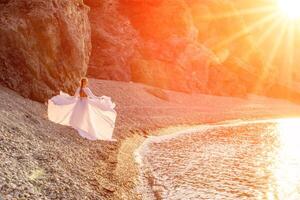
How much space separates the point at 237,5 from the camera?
319 ft

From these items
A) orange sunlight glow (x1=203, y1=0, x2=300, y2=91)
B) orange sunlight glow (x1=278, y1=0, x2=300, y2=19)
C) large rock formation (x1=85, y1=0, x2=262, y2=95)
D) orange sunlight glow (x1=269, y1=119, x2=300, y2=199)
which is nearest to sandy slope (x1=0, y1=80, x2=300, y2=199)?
orange sunlight glow (x1=269, y1=119, x2=300, y2=199)

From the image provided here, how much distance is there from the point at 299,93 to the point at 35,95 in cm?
7312

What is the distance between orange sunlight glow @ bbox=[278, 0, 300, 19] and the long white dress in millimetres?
99959

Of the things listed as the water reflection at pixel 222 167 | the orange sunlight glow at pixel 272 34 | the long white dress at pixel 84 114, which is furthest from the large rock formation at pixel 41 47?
the orange sunlight glow at pixel 272 34

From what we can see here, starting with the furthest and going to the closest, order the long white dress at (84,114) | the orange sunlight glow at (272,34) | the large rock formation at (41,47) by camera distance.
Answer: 1. the orange sunlight glow at (272,34)
2. the large rock formation at (41,47)
3. the long white dress at (84,114)

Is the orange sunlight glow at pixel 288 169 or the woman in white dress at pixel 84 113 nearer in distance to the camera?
the orange sunlight glow at pixel 288 169

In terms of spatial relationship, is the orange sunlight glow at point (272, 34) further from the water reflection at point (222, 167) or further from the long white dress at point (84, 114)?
the long white dress at point (84, 114)

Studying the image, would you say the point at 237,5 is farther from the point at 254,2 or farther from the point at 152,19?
the point at 152,19

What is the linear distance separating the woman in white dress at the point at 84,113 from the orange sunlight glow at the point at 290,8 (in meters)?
100.0

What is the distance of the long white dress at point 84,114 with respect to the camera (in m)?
22.8

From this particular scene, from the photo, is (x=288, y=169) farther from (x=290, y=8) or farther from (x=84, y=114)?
(x=290, y=8)

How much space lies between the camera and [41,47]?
2992 centimetres

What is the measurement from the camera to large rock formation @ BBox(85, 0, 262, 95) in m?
56.8

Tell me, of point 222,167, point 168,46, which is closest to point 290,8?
point 168,46
